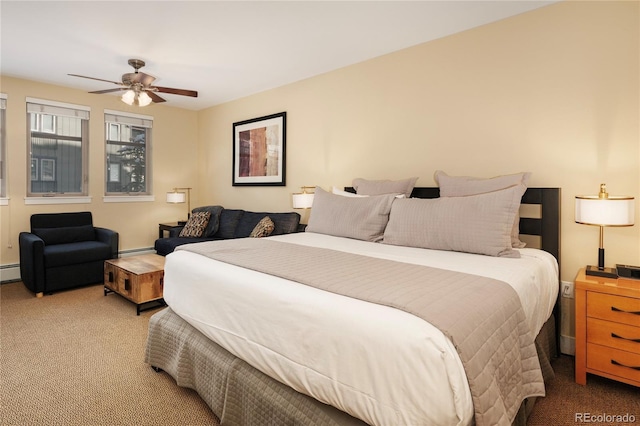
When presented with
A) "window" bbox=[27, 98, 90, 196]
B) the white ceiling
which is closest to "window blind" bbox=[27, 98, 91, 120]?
"window" bbox=[27, 98, 90, 196]

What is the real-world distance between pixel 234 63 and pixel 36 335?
10.0ft

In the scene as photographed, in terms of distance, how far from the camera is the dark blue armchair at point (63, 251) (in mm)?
3645

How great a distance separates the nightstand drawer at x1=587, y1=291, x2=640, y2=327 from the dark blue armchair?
4626 mm

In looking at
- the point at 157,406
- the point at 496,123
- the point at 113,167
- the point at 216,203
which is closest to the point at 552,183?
the point at 496,123

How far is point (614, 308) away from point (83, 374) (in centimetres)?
319

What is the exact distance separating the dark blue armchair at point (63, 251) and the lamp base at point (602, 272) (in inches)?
183

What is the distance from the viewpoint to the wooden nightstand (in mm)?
1895

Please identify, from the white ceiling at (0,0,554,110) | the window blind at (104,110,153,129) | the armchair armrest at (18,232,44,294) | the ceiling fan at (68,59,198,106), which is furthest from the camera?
the window blind at (104,110,153,129)

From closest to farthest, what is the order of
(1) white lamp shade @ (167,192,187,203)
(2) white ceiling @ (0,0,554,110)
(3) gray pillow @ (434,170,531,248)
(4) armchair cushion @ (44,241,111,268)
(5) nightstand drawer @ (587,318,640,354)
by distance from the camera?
(5) nightstand drawer @ (587,318,640,354) < (3) gray pillow @ (434,170,531,248) < (2) white ceiling @ (0,0,554,110) < (4) armchair cushion @ (44,241,111,268) < (1) white lamp shade @ (167,192,187,203)

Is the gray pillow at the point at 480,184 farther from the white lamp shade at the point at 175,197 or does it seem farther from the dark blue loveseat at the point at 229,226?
the white lamp shade at the point at 175,197

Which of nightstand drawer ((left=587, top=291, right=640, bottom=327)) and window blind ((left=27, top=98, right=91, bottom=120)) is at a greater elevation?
window blind ((left=27, top=98, right=91, bottom=120))

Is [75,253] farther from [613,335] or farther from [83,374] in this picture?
[613,335]

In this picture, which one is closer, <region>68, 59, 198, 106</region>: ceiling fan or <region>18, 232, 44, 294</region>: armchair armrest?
<region>68, 59, 198, 106</region>: ceiling fan

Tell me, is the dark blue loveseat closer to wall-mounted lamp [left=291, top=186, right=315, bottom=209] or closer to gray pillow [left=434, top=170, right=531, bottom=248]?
wall-mounted lamp [left=291, top=186, right=315, bottom=209]
